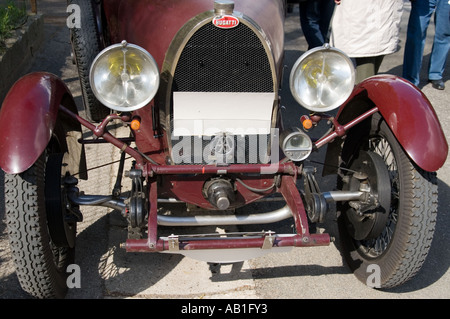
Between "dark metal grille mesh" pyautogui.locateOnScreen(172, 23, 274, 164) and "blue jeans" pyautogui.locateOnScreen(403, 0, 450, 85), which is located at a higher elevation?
"dark metal grille mesh" pyautogui.locateOnScreen(172, 23, 274, 164)

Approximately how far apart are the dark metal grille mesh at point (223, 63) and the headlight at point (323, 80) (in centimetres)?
18

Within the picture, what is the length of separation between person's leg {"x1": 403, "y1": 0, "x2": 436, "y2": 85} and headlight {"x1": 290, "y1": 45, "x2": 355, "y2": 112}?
10.8ft

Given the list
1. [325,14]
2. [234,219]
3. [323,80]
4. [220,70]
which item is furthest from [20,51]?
[323,80]

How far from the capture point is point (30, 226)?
2.45 meters

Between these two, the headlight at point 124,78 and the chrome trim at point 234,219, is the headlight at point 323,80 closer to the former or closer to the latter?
the chrome trim at point 234,219

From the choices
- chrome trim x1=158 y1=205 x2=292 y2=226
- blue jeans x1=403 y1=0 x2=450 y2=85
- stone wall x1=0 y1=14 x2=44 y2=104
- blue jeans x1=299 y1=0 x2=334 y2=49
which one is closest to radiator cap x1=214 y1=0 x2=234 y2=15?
chrome trim x1=158 y1=205 x2=292 y2=226

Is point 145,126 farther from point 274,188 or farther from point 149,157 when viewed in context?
point 274,188

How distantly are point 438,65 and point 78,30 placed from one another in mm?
4206

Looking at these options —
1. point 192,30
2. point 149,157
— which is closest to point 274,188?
point 149,157

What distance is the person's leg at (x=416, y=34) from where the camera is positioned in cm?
546

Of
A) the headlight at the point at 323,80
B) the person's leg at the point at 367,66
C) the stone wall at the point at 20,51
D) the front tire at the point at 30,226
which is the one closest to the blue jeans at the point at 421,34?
the person's leg at the point at 367,66

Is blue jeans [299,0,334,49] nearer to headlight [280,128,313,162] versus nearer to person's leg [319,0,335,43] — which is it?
person's leg [319,0,335,43]

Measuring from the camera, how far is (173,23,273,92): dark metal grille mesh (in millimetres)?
2635

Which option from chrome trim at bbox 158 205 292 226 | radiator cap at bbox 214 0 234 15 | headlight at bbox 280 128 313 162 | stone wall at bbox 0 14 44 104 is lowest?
stone wall at bbox 0 14 44 104
